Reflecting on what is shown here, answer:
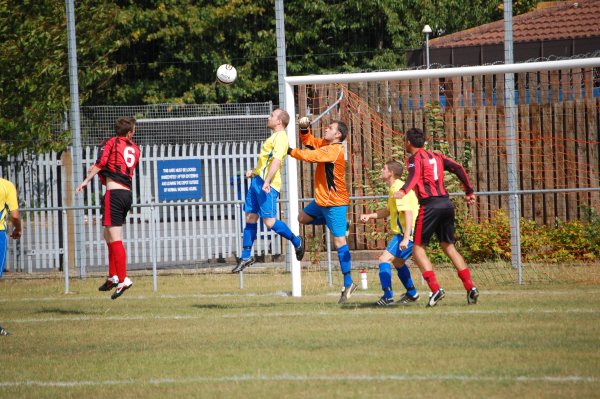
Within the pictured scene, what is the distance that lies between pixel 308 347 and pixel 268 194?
3.76m

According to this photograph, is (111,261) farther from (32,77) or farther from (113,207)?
(32,77)

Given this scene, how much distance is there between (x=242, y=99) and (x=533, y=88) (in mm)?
14999

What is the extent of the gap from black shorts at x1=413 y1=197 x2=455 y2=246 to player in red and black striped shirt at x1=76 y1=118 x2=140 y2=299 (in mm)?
3585

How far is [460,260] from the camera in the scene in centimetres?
1104

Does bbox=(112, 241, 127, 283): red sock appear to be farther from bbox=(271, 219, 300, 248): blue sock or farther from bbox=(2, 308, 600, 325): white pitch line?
bbox=(271, 219, 300, 248): blue sock

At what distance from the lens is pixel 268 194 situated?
12125 millimetres

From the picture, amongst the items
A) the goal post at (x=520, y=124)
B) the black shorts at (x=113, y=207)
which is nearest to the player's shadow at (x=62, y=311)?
the black shorts at (x=113, y=207)

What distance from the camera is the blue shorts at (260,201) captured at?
12117 millimetres

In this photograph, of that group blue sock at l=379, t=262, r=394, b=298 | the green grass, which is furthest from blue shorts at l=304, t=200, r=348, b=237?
the green grass

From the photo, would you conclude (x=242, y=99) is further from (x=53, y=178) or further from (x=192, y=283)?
(x=192, y=283)

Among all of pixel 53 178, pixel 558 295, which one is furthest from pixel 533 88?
pixel 53 178

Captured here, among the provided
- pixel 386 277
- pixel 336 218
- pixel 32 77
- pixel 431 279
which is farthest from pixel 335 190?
pixel 32 77

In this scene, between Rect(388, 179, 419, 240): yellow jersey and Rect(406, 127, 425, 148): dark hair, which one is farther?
Rect(388, 179, 419, 240): yellow jersey

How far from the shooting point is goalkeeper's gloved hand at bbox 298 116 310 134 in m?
12.1
